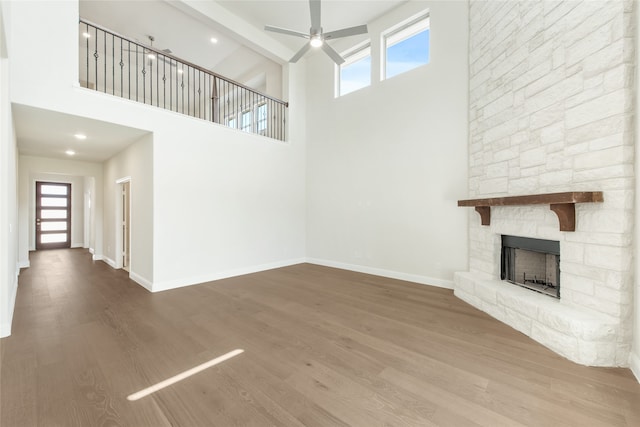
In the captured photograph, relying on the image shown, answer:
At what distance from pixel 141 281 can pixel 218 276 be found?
118 centimetres

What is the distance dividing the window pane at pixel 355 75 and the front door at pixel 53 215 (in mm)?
10223

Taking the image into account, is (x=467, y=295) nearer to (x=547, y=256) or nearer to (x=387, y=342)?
(x=547, y=256)

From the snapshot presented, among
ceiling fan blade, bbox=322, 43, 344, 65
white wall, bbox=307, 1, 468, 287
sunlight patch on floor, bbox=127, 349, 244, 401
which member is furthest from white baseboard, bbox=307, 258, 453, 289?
ceiling fan blade, bbox=322, 43, 344, 65

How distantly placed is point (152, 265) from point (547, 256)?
5.27 meters

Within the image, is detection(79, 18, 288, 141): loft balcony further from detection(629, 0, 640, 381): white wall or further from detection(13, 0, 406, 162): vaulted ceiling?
detection(629, 0, 640, 381): white wall

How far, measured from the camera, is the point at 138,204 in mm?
4535

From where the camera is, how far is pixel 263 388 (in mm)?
1808

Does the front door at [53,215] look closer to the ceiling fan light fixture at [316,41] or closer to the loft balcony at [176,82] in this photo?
the loft balcony at [176,82]

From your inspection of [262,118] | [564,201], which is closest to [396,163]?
[564,201]

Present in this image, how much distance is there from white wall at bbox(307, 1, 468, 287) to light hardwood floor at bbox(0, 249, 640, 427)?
1.20m

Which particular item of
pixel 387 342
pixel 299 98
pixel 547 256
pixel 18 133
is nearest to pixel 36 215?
pixel 18 133

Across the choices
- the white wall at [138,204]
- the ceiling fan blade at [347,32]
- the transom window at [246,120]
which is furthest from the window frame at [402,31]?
the white wall at [138,204]

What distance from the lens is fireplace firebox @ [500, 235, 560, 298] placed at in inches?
115

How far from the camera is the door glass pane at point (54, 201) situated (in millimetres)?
8984
